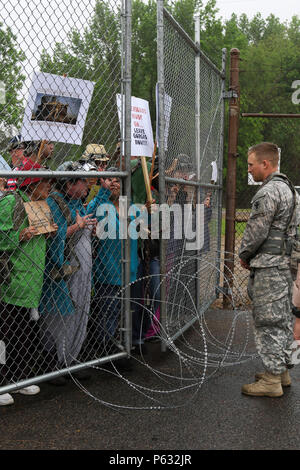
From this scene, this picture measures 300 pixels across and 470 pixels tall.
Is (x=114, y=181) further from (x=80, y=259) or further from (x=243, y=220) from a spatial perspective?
(x=243, y=220)

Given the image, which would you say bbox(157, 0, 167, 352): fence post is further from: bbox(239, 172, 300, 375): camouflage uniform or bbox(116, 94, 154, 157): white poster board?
bbox(239, 172, 300, 375): camouflage uniform

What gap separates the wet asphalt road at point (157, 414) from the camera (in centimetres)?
335

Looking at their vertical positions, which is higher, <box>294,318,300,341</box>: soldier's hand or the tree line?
the tree line

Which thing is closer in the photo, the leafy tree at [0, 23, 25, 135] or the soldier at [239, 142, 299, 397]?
the leafy tree at [0, 23, 25, 135]

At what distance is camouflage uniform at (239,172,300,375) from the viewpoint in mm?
4145

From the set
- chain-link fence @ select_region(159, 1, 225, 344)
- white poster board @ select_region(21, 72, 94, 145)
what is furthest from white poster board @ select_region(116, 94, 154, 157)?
white poster board @ select_region(21, 72, 94, 145)

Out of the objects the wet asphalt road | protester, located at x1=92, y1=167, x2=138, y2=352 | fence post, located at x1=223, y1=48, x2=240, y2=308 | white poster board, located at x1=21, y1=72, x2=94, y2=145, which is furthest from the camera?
fence post, located at x1=223, y1=48, x2=240, y2=308

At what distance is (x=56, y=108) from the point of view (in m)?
3.81

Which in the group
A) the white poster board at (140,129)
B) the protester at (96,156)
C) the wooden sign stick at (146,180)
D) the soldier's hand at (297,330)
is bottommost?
the soldier's hand at (297,330)

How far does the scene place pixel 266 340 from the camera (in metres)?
4.23

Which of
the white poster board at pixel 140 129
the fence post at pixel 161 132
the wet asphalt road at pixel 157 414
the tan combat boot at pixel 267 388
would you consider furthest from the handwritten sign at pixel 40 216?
the tan combat boot at pixel 267 388

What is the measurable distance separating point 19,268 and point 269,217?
2.00m

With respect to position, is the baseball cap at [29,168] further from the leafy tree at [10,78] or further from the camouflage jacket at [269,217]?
the camouflage jacket at [269,217]

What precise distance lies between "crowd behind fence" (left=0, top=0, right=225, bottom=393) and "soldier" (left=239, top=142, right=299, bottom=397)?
44 centimetres
